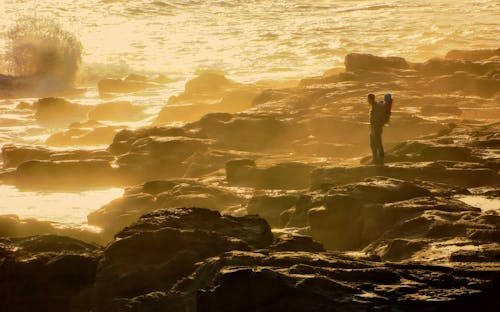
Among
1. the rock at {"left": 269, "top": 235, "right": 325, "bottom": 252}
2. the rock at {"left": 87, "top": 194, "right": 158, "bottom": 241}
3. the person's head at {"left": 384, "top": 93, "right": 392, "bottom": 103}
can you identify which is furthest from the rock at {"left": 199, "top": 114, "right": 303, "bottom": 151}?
the rock at {"left": 269, "top": 235, "right": 325, "bottom": 252}

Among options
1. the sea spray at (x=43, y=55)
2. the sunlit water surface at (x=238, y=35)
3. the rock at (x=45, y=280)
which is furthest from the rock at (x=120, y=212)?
the sea spray at (x=43, y=55)

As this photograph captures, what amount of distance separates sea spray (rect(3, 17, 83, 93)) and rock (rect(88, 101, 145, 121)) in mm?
11704

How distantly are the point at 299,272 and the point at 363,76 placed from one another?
22.1 metres

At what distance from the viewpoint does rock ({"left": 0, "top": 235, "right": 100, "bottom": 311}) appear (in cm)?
1249

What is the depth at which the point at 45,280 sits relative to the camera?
12.6 meters

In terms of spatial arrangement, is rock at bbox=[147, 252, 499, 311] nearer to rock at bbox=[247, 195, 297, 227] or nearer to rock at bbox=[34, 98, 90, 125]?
rock at bbox=[247, 195, 297, 227]

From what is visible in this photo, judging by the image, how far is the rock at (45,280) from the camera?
12492mm

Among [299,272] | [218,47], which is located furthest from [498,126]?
[218,47]

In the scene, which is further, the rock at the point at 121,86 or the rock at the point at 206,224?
the rock at the point at 121,86

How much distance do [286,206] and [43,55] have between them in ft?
120

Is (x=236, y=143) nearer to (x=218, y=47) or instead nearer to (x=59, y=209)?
(x=59, y=209)

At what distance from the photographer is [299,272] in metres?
10.6

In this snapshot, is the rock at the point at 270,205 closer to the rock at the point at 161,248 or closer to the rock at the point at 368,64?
the rock at the point at 161,248

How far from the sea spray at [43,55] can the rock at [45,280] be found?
119 ft
